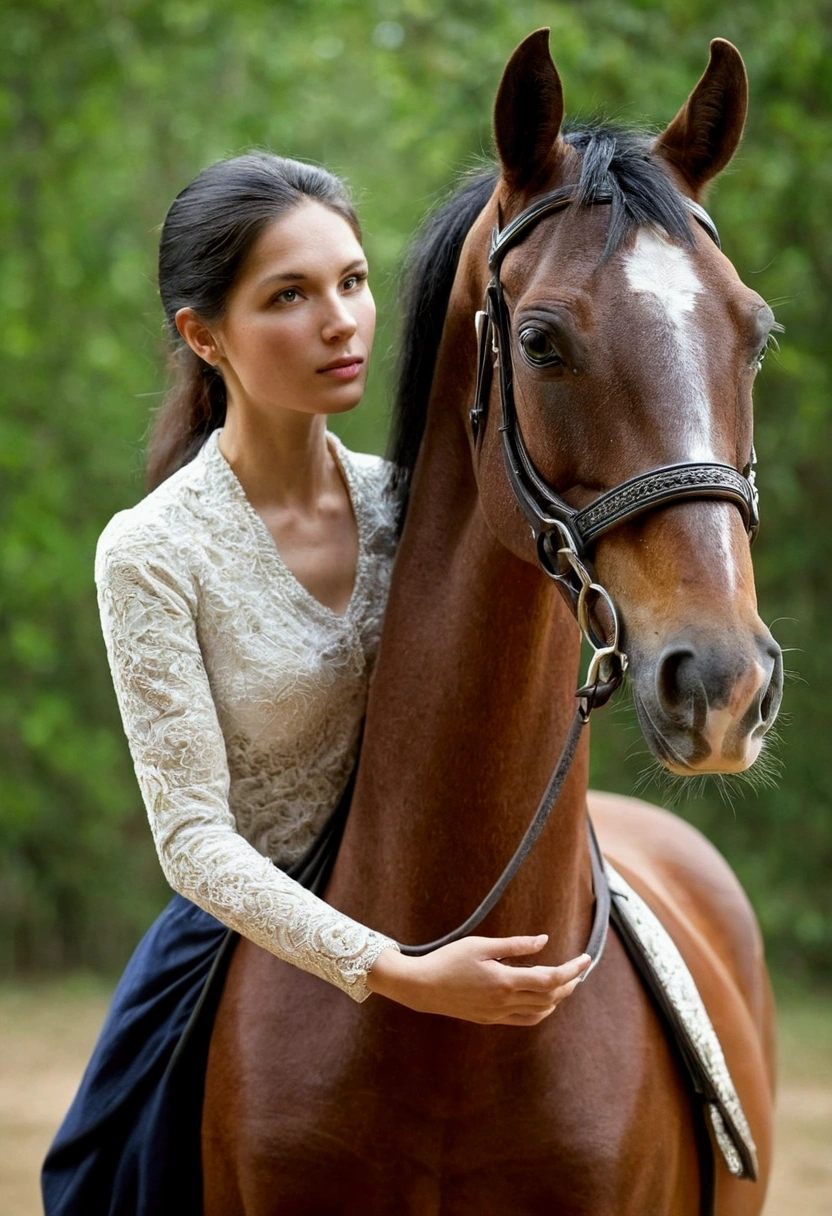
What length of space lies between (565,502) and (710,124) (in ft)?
2.00

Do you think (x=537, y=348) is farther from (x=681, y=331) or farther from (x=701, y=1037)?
(x=701, y=1037)

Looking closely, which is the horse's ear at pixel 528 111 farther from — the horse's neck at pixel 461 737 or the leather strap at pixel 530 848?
the leather strap at pixel 530 848

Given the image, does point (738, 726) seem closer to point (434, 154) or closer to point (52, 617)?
point (434, 154)

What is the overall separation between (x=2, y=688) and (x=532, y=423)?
25.3 ft

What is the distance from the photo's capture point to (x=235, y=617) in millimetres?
2068

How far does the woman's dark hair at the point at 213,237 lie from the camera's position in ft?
7.00

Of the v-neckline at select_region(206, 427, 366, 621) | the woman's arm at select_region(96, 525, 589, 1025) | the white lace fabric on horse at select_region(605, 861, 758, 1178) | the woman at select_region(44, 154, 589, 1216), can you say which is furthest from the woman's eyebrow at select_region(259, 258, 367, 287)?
the white lace fabric on horse at select_region(605, 861, 758, 1178)

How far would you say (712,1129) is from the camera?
2.24 m

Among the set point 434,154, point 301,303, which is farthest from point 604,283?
point 434,154

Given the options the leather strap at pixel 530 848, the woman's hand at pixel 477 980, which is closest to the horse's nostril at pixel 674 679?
the leather strap at pixel 530 848

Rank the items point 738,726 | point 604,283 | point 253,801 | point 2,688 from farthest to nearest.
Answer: point 2,688 → point 253,801 → point 604,283 → point 738,726

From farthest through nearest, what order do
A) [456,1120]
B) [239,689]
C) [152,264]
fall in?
[152,264]
[239,689]
[456,1120]

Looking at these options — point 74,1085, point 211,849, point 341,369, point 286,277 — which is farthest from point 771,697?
point 74,1085

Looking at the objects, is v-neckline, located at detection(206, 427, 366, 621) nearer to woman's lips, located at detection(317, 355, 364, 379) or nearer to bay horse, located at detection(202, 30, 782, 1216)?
bay horse, located at detection(202, 30, 782, 1216)
